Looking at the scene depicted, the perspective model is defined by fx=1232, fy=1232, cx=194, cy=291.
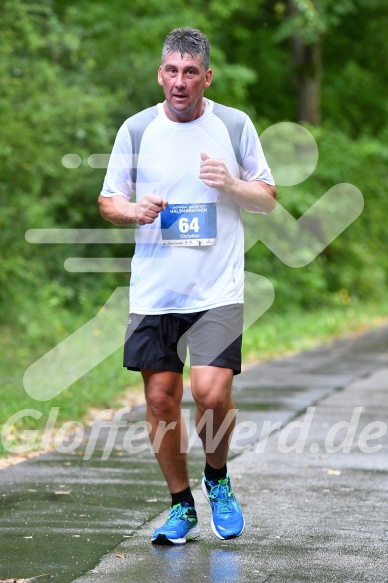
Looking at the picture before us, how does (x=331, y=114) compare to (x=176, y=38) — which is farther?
(x=331, y=114)

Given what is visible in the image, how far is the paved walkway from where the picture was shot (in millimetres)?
4961

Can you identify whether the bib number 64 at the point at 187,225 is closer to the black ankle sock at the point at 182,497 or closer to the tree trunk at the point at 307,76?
the black ankle sock at the point at 182,497

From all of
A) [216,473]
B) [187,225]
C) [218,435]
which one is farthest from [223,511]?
[187,225]

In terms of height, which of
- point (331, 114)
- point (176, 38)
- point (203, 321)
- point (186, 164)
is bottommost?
point (203, 321)

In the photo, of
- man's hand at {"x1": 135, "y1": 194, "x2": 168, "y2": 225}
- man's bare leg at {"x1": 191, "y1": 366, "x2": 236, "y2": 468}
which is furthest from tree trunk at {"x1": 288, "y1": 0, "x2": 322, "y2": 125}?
man's hand at {"x1": 135, "y1": 194, "x2": 168, "y2": 225}

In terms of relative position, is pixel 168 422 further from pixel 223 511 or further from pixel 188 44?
pixel 188 44

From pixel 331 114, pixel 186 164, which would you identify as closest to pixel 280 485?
pixel 186 164

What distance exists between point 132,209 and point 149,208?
120mm

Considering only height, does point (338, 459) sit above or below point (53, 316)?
below

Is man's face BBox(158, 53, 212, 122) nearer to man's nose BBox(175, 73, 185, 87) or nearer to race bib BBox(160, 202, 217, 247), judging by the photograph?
man's nose BBox(175, 73, 185, 87)

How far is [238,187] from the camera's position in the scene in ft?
17.3

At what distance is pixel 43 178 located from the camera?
15.1 meters

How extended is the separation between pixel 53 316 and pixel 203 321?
939 centimetres

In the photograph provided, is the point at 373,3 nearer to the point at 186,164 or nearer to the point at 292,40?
the point at 292,40
